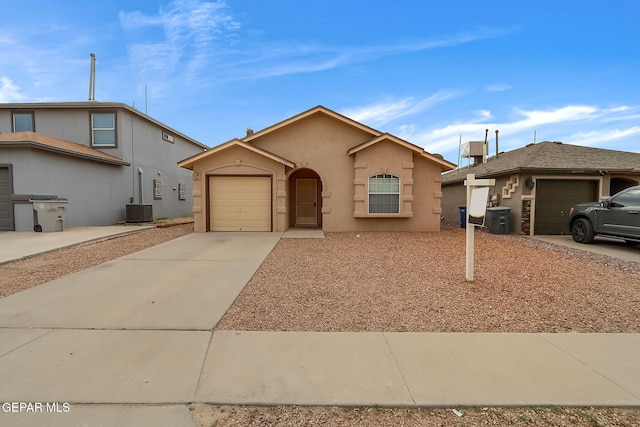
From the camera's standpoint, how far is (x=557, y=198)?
1347cm

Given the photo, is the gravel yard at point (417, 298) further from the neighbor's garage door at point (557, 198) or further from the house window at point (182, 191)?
the house window at point (182, 191)

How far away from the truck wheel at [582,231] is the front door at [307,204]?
1050cm

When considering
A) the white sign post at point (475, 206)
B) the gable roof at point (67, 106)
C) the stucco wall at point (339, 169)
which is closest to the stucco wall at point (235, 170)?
the stucco wall at point (339, 169)

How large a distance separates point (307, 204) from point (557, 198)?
435 inches

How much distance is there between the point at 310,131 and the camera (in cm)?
1380

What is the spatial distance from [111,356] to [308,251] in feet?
20.1

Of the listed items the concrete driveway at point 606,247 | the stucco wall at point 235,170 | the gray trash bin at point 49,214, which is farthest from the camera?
the stucco wall at point 235,170

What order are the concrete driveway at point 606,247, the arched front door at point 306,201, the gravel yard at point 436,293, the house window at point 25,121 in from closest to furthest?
the gravel yard at point 436,293 → the concrete driveway at point 606,247 → the arched front door at point 306,201 → the house window at point 25,121

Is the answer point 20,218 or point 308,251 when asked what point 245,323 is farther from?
point 20,218

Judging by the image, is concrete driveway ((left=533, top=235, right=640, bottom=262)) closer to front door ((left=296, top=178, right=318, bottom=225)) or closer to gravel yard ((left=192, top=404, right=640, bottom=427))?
gravel yard ((left=192, top=404, right=640, bottom=427))

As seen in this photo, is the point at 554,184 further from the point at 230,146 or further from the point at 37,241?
the point at 37,241

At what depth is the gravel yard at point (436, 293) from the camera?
14.0ft

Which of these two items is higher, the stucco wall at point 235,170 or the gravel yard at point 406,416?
the stucco wall at point 235,170

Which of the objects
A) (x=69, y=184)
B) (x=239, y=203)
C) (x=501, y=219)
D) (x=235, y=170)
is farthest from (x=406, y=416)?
(x=69, y=184)
